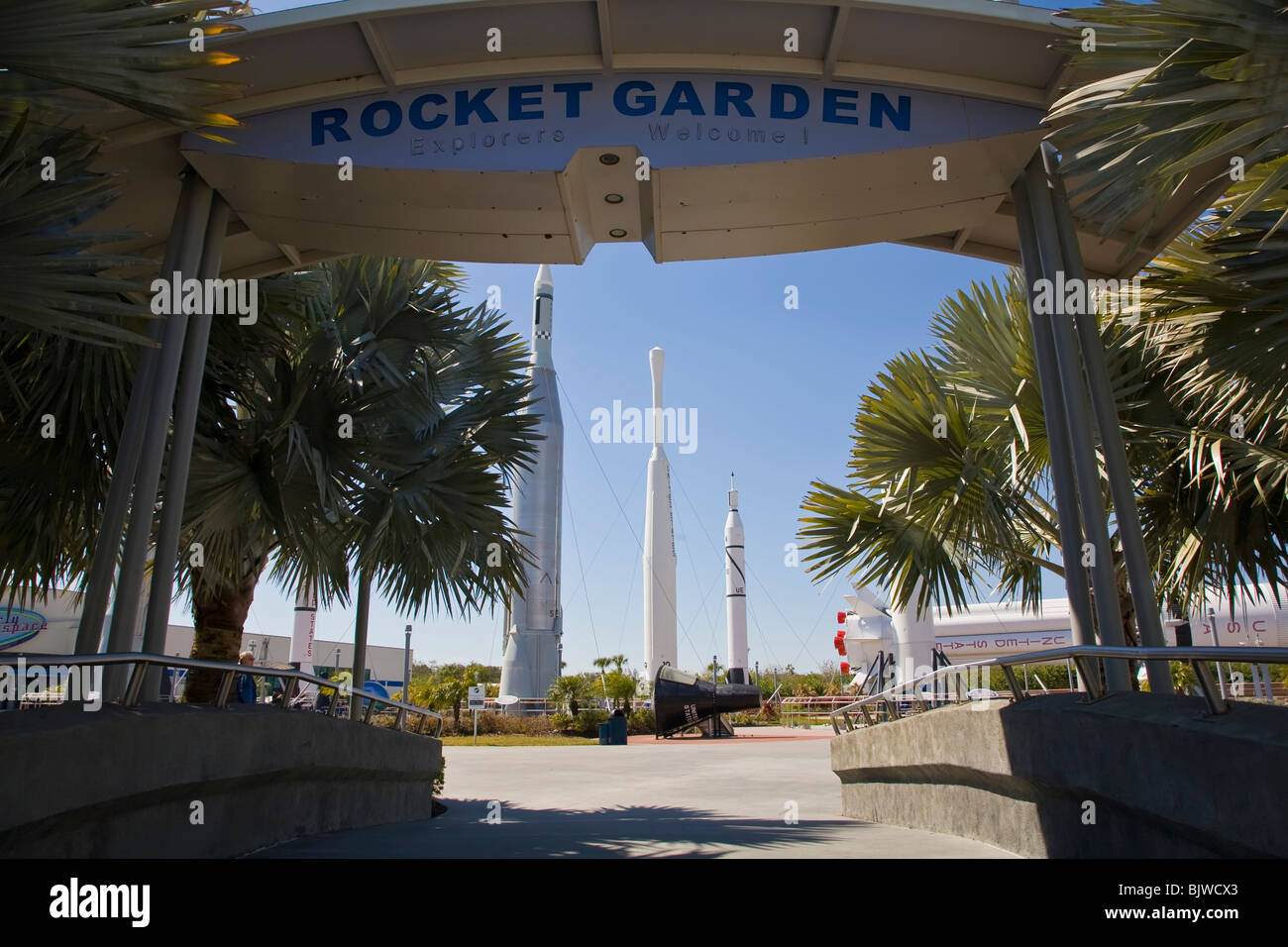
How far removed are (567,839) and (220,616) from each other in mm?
5477

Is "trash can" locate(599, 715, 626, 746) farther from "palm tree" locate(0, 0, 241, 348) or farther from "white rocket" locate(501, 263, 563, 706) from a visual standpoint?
"palm tree" locate(0, 0, 241, 348)

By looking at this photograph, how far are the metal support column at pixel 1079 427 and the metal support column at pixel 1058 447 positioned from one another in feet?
0.22

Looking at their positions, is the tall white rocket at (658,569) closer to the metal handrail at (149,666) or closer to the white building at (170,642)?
the white building at (170,642)

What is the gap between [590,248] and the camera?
24.1ft

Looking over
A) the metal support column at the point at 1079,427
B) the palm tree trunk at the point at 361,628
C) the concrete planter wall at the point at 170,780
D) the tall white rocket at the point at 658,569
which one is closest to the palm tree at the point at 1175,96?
Answer: the metal support column at the point at 1079,427

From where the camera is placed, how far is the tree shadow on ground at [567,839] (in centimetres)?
557

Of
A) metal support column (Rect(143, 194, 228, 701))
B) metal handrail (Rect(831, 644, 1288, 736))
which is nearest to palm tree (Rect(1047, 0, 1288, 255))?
metal handrail (Rect(831, 644, 1288, 736))

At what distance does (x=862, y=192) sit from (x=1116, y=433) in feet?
8.04

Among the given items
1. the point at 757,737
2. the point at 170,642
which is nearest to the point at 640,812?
the point at 757,737

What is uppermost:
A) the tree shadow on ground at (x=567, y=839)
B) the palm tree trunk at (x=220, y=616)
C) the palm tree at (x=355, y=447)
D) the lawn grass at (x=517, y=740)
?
the palm tree at (x=355, y=447)

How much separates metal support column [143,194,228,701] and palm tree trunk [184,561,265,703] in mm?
3536

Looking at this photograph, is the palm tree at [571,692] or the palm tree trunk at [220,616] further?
the palm tree at [571,692]

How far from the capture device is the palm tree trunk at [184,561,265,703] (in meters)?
9.86
